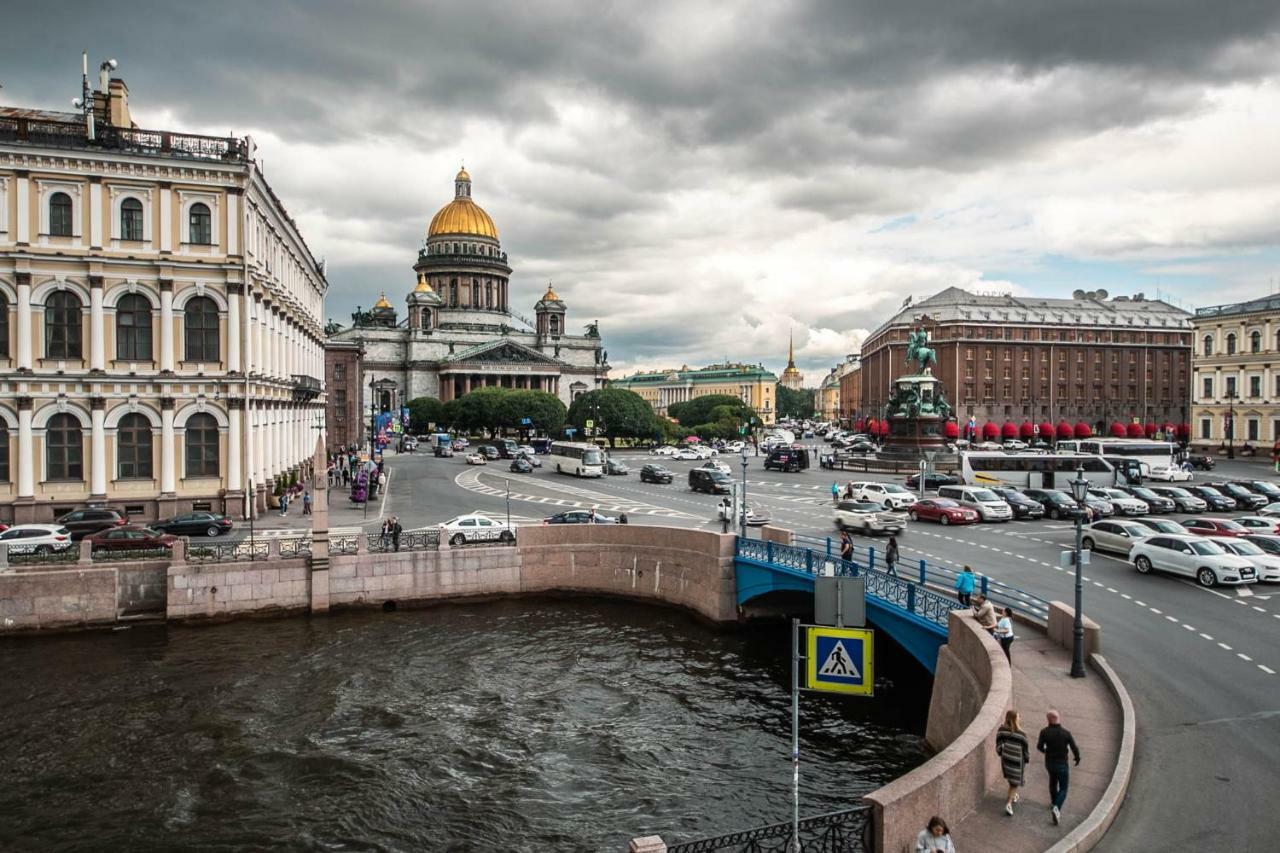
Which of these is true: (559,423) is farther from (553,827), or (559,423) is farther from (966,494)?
(553,827)

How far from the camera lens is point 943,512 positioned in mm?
39781

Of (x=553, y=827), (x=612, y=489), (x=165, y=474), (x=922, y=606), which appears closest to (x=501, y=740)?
(x=553, y=827)

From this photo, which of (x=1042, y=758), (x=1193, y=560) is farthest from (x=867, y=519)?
(x=1042, y=758)

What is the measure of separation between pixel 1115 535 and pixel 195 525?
35444 mm

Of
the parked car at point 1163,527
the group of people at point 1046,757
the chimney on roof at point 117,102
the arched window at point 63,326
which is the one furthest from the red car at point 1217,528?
the chimney on roof at point 117,102

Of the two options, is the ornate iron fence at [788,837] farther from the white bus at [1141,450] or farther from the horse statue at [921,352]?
the horse statue at [921,352]

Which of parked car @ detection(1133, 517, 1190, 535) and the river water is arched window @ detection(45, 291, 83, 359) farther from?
parked car @ detection(1133, 517, 1190, 535)

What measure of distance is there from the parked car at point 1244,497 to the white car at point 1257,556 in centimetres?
1998

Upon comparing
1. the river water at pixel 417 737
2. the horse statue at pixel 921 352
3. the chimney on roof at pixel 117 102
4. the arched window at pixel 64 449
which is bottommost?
the river water at pixel 417 737

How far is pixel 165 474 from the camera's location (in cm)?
3912

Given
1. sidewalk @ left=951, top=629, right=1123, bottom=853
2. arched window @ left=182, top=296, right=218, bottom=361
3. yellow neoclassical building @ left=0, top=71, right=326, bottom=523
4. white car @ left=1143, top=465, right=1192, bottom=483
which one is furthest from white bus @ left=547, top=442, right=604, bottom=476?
sidewalk @ left=951, top=629, right=1123, bottom=853

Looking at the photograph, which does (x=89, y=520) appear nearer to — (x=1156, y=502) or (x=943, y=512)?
(x=943, y=512)

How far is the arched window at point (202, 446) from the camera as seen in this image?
39875mm

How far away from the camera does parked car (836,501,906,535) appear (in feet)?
117
